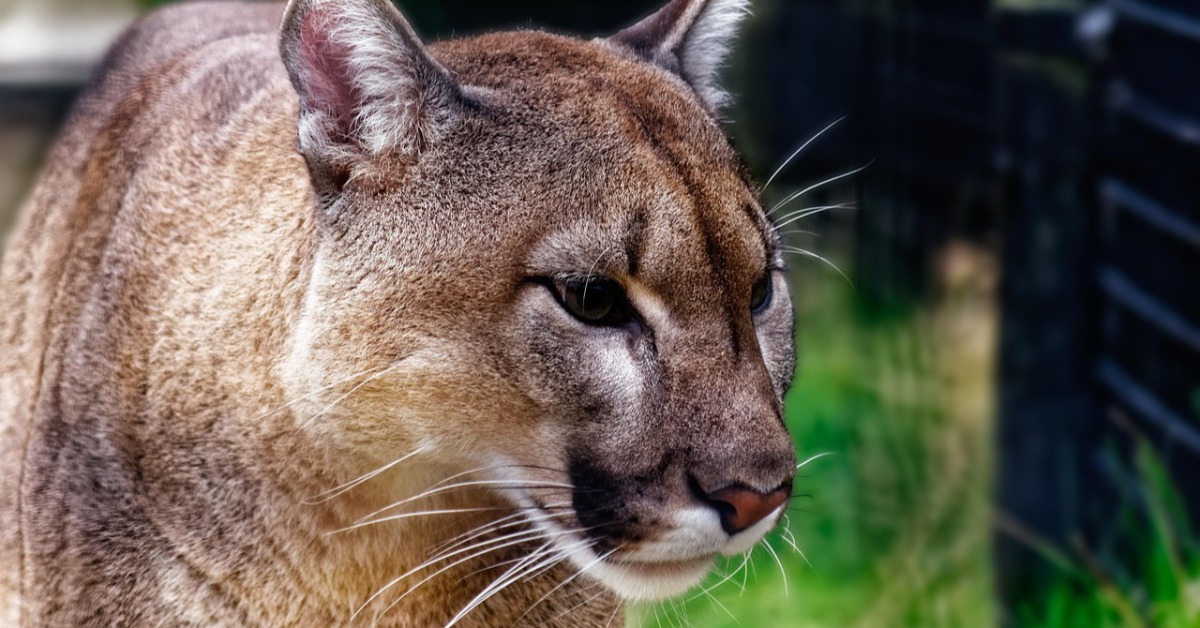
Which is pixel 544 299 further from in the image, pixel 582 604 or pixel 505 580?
pixel 582 604

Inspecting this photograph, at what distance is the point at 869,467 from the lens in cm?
539

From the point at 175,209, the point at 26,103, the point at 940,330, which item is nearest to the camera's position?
the point at 175,209

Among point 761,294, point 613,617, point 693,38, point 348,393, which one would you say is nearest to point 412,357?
point 348,393

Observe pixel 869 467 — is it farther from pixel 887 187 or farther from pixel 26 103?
pixel 26 103

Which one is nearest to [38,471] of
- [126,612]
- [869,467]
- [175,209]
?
[126,612]

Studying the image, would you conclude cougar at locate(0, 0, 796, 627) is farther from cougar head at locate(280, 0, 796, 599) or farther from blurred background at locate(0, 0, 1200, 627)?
blurred background at locate(0, 0, 1200, 627)

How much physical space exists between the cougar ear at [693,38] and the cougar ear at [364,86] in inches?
23.3

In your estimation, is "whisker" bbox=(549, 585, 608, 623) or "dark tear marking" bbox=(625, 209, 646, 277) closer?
"dark tear marking" bbox=(625, 209, 646, 277)

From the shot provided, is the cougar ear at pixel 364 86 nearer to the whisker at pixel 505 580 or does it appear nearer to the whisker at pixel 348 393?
the whisker at pixel 348 393

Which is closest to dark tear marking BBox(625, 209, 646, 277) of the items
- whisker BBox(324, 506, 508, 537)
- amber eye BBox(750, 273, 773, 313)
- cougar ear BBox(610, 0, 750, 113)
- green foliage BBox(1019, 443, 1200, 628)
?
amber eye BBox(750, 273, 773, 313)

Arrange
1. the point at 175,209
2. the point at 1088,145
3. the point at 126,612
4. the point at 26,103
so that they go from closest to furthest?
1. the point at 126,612
2. the point at 175,209
3. the point at 1088,145
4. the point at 26,103

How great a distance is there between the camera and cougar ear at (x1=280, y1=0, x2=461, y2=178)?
2.74 m

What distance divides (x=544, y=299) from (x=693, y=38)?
0.91 meters

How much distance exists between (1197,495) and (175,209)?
3671 millimetres
